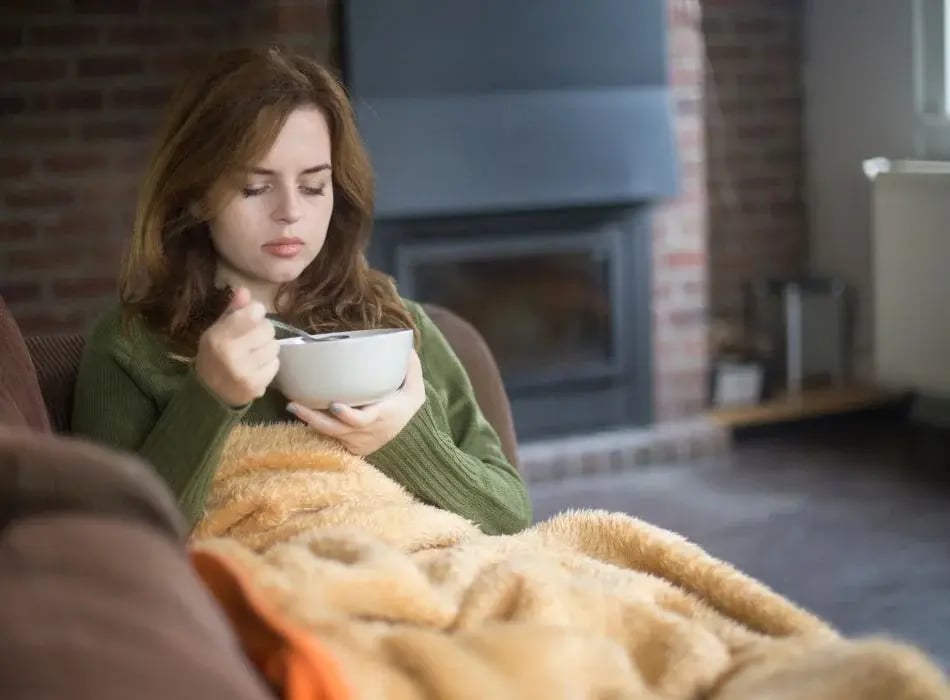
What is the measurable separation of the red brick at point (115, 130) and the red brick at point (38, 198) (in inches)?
6.4

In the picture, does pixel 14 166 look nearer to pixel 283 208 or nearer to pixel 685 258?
pixel 685 258

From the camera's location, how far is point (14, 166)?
3.21m

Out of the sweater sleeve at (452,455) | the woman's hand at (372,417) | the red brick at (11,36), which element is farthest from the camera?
the red brick at (11,36)

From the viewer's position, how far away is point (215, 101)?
4.32 feet

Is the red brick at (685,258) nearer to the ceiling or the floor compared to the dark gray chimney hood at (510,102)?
nearer to the floor

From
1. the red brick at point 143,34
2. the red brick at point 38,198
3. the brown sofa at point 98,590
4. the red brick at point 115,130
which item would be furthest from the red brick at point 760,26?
the brown sofa at point 98,590

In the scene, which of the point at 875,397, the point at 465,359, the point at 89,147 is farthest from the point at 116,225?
→ the point at 875,397

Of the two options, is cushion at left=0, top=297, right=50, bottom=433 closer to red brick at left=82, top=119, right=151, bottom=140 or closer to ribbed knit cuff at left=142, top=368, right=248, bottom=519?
ribbed knit cuff at left=142, top=368, right=248, bottom=519

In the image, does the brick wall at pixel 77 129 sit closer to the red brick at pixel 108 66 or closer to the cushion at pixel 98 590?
the red brick at pixel 108 66

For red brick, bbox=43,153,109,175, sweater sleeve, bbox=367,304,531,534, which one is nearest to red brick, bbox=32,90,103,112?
red brick, bbox=43,153,109,175

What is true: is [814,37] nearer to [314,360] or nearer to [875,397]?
[875,397]

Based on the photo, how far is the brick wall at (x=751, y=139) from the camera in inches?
158

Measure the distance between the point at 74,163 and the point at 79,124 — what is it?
0.34ft

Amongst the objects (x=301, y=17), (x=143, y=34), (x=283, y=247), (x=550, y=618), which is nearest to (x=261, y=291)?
(x=283, y=247)
